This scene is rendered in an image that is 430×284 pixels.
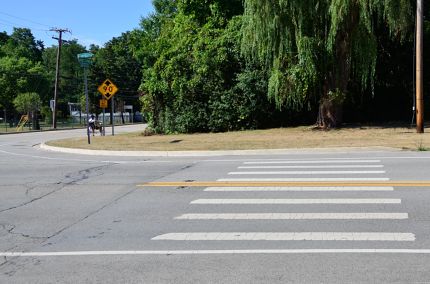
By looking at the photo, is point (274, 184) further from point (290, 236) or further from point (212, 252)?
point (212, 252)

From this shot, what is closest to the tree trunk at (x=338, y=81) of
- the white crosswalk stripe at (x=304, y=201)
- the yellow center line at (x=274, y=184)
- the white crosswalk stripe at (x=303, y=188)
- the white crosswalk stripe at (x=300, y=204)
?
the white crosswalk stripe at (x=300, y=204)

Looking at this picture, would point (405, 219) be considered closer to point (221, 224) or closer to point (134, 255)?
point (221, 224)

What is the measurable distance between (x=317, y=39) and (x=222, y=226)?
18.5 m

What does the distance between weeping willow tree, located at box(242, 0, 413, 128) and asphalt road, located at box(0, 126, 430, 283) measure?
440 inches

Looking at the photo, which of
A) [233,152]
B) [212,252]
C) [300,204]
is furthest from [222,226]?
[233,152]

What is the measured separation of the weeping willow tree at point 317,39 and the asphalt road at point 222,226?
440 inches

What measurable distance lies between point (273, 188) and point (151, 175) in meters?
3.98

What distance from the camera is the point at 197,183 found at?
11594 millimetres

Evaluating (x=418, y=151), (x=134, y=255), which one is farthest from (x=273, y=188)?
(x=418, y=151)

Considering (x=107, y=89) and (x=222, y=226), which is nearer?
(x=222, y=226)

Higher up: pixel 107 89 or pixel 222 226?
pixel 107 89

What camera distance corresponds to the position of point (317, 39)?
24453mm

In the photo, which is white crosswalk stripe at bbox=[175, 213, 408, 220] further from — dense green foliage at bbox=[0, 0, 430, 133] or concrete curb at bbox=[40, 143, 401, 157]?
dense green foliage at bbox=[0, 0, 430, 133]

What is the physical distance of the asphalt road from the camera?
5504mm
